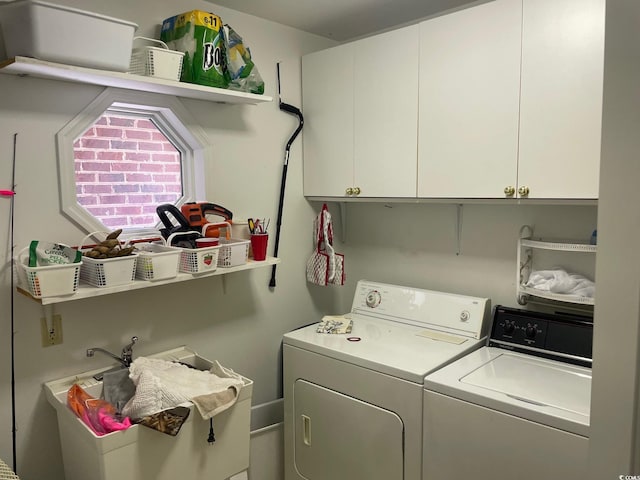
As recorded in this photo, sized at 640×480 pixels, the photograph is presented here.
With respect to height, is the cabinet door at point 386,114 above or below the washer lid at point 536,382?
above

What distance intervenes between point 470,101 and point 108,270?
1558 mm

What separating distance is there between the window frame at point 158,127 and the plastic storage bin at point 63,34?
12.0 inches

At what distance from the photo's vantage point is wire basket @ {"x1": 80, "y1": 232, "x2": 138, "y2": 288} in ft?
5.78

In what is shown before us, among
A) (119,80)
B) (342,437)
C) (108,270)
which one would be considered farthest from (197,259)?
(342,437)

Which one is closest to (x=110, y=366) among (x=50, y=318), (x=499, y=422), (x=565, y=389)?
(x=50, y=318)

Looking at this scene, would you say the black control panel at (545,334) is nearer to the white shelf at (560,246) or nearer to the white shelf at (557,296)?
the white shelf at (557,296)

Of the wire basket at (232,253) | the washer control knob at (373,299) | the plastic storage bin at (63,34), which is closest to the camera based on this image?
the plastic storage bin at (63,34)

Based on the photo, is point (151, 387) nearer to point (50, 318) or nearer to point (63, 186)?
point (50, 318)

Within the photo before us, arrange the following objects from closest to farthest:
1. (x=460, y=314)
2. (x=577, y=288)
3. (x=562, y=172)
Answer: (x=562, y=172)
(x=577, y=288)
(x=460, y=314)

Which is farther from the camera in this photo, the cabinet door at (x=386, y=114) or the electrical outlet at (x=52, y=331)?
the cabinet door at (x=386, y=114)

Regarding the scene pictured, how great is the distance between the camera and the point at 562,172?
1.82 metres

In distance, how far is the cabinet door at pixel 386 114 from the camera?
225 cm

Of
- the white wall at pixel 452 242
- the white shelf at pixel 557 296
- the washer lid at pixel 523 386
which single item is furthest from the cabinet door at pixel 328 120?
the washer lid at pixel 523 386

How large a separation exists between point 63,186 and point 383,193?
1.38 m
